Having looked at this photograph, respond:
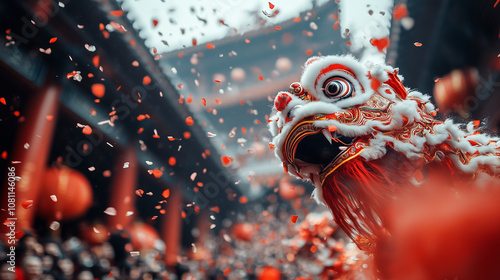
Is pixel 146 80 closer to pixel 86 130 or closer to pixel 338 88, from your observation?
pixel 86 130

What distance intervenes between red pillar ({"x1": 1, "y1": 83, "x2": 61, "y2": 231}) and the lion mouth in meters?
3.48

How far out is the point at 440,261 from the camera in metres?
1.36

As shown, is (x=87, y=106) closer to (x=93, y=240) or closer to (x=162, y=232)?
(x=93, y=240)

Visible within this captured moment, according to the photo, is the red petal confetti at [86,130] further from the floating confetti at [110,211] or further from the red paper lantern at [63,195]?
the floating confetti at [110,211]

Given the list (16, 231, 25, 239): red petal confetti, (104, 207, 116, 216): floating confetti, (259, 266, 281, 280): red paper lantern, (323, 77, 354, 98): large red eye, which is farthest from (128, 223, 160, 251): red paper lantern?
(323, 77, 354, 98): large red eye

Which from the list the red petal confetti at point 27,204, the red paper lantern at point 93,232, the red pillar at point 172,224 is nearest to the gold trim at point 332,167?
the red petal confetti at point 27,204

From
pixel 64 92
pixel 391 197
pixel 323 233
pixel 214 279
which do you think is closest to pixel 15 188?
pixel 64 92

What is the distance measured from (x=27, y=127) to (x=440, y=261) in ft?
15.6

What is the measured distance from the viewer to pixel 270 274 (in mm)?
5441

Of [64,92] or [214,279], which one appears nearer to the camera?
[64,92]

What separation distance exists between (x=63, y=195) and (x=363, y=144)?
4705 millimetres

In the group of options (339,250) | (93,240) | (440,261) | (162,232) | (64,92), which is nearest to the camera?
(440,261)

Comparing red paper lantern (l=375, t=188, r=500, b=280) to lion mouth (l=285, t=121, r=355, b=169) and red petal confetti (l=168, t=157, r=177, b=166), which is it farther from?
red petal confetti (l=168, t=157, r=177, b=166)

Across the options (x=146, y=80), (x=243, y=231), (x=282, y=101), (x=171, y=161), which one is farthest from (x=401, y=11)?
(x=243, y=231)
